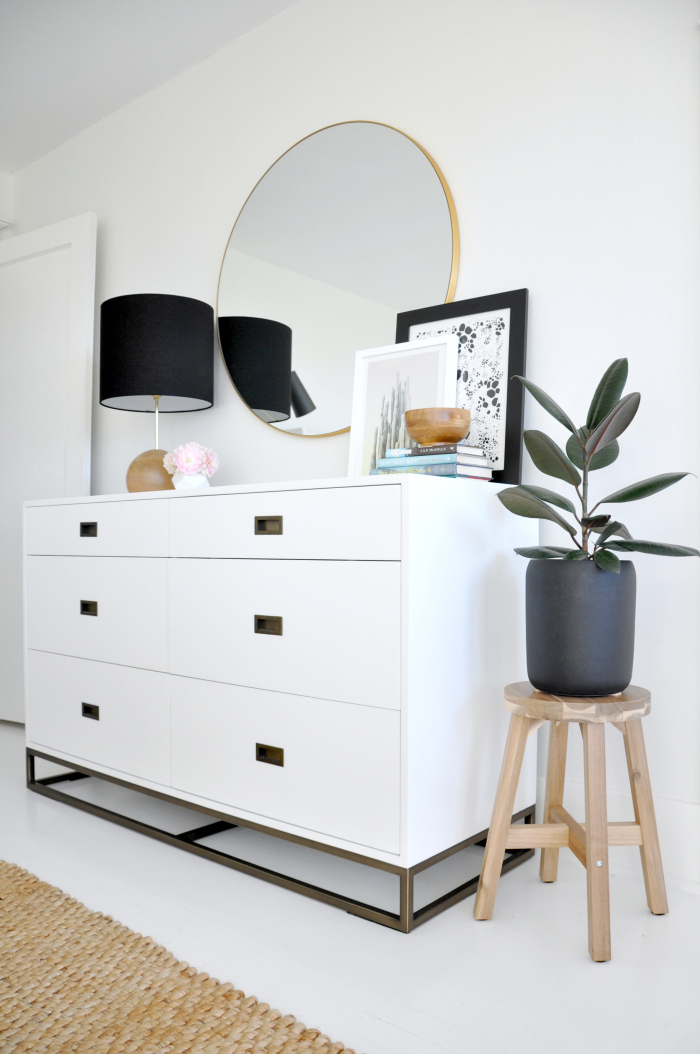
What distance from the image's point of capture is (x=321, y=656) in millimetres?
1650

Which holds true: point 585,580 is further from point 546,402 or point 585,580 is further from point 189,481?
point 189,481

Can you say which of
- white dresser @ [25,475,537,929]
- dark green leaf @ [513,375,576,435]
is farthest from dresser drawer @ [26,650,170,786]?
dark green leaf @ [513,375,576,435]

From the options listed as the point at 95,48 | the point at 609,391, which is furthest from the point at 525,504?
the point at 95,48

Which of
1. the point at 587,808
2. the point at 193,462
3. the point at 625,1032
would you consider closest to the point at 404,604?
the point at 587,808

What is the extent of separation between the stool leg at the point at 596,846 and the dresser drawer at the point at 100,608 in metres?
1.06

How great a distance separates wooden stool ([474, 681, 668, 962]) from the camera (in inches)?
55.0

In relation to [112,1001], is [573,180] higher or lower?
higher

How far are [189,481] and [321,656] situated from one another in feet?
2.57

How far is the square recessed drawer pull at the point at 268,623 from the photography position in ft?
5.70

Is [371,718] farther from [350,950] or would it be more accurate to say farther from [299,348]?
Answer: [299,348]

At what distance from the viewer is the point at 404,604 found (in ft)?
4.95

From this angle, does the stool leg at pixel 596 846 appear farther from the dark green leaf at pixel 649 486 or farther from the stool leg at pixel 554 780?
the dark green leaf at pixel 649 486

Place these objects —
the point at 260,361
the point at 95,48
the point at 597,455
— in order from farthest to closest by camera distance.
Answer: the point at 95,48, the point at 260,361, the point at 597,455

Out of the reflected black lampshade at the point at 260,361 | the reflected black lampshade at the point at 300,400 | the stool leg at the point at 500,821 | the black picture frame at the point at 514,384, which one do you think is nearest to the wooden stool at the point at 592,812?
the stool leg at the point at 500,821
